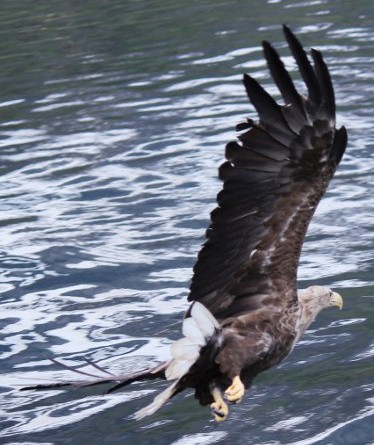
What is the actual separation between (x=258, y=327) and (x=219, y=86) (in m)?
7.30

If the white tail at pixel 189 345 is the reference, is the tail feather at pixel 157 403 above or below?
below

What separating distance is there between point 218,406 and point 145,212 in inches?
175

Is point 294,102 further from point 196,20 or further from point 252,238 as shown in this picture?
point 196,20

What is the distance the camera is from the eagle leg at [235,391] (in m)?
5.93

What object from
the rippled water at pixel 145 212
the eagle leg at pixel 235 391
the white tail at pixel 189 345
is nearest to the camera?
the white tail at pixel 189 345

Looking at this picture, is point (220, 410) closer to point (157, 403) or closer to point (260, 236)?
point (157, 403)

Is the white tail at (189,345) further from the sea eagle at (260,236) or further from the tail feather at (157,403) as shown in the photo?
the sea eagle at (260,236)

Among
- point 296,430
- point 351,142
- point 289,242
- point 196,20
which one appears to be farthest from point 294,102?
point 196,20

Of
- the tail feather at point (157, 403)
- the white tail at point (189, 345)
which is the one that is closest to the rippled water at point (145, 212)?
the tail feather at point (157, 403)

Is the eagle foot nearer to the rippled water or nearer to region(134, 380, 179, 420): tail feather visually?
region(134, 380, 179, 420): tail feather

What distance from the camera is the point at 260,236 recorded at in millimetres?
6289

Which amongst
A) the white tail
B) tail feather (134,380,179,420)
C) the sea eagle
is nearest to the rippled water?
the sea eagle

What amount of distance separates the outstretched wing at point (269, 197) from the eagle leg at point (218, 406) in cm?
43

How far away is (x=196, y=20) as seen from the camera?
16312 mm
